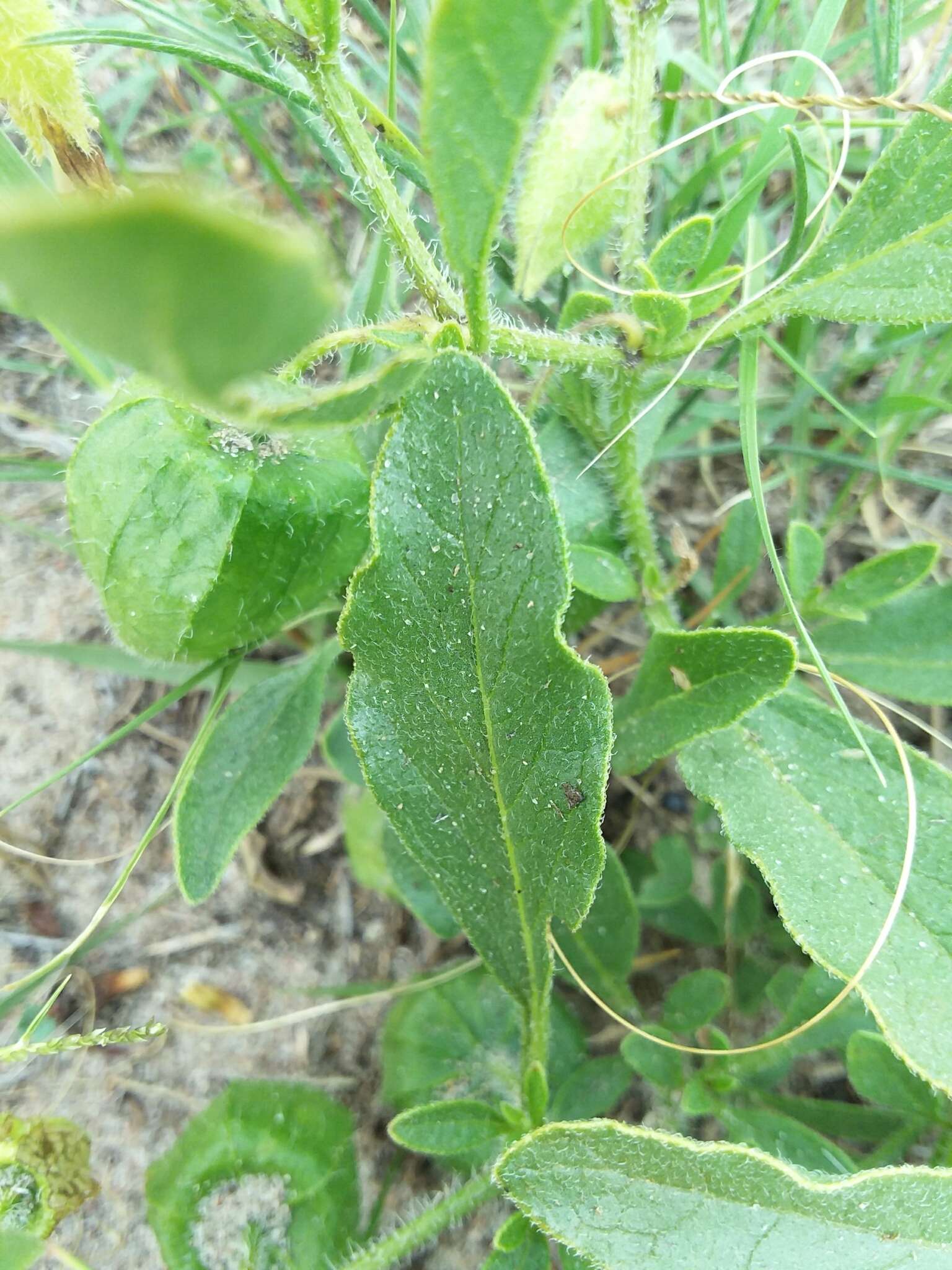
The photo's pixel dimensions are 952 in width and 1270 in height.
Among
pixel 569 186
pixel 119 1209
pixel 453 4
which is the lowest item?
pixel 119 1209

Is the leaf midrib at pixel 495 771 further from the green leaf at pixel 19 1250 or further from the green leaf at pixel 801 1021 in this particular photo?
the green leaf at pixel 19 1250

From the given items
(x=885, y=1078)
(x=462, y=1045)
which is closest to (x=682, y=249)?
(x=885, y=1078)

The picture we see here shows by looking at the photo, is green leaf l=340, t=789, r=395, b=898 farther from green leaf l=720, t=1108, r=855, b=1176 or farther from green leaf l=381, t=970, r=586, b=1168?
green leaf l=720, t=1108, r=855, b=1176

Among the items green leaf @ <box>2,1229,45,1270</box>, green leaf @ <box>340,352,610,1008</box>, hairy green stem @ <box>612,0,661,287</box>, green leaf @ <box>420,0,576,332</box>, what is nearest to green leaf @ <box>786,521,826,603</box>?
hairy green stem @ <box>612,0,661,287</box>

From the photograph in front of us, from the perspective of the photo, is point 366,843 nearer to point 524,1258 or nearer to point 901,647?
point 524,1258

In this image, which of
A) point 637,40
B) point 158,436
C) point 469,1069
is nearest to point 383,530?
point 158,436

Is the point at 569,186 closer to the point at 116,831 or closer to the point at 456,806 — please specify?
the point at 456,806
